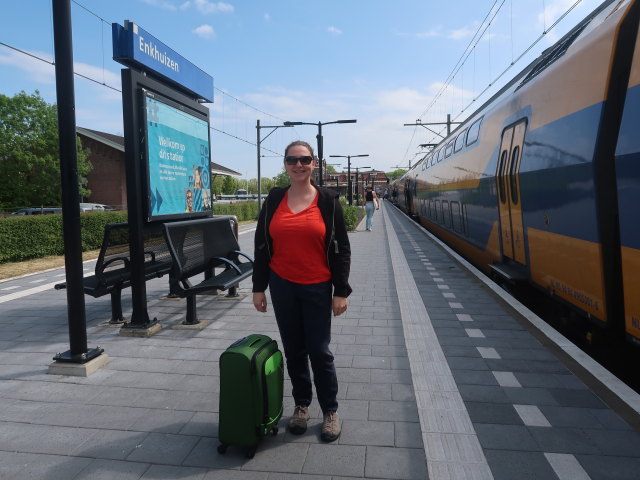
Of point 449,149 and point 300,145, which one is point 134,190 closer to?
point 300,145

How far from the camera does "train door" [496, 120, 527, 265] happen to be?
19.1 feet

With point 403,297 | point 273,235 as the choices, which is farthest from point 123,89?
point 403,297

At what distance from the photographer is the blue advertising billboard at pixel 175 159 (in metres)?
5.43

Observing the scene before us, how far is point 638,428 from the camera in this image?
2.96 meters

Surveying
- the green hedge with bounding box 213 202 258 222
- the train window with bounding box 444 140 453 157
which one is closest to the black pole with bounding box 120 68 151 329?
the train window with bounding box 444 140 453 157

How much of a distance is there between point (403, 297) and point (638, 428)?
4196 millimetres

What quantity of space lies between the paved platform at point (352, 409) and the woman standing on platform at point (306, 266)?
353 mm

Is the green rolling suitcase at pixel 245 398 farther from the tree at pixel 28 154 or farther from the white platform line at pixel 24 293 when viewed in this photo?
the tree at pixel 28 154

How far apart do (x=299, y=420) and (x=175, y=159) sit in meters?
4.11

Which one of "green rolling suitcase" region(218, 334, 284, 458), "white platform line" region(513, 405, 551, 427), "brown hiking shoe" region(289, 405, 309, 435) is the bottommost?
"white platform line" region(513, 405, 551, 427)

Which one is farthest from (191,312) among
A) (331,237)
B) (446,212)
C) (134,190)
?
(446,212)

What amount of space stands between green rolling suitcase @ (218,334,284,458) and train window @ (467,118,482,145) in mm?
7309

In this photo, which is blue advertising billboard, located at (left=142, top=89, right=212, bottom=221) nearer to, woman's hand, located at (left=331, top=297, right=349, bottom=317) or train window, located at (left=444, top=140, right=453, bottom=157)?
woman's hand, located at (left=331, top=297, right=349, bottom=317)

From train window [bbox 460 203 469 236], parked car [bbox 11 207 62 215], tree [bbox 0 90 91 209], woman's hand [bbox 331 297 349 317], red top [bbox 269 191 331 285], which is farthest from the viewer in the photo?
tree [bbox 0 90 91 209]
